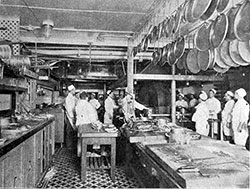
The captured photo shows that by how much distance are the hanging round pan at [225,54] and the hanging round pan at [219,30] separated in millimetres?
681

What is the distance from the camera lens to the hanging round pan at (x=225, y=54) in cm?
312

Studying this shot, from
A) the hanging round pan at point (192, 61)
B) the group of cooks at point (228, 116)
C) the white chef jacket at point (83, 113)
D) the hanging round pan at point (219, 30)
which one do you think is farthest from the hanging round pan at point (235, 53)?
the white chef jacket at point (83, 113)

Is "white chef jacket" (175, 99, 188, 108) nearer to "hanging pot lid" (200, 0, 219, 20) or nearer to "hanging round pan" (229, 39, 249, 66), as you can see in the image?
"hanging round pan" (229, 39, 249, 66)

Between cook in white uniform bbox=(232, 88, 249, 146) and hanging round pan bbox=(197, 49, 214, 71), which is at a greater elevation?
hanging round pan bbox=(197, 49, 214, 71)

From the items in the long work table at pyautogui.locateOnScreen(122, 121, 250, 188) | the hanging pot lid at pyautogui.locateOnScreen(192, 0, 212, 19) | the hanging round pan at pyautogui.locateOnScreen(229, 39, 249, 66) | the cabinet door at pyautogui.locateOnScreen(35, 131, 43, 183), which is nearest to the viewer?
A: the long work table at pyautogui.locateOnScreen(122, 121, 250, 188)

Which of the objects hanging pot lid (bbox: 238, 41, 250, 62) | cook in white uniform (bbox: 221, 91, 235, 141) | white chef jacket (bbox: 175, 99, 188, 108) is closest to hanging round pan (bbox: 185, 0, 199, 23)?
hanging pot lid (bbox: 238, 41, 250, 62)

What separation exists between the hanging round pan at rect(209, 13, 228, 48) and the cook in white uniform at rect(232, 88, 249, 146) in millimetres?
4831

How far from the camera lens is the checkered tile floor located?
4367 millimetres

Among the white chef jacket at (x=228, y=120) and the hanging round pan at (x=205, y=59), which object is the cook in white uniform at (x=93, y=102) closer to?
the white chef jacket at (x=228, y=120)

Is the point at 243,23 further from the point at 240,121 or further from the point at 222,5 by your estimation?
the point at 240,121

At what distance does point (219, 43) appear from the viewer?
2.37 meters

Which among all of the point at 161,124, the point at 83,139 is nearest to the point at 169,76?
the point at 161,124

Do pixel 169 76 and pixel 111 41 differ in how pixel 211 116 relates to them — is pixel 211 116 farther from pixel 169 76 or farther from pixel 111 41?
pixel 111 41

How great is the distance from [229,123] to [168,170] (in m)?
5.70
